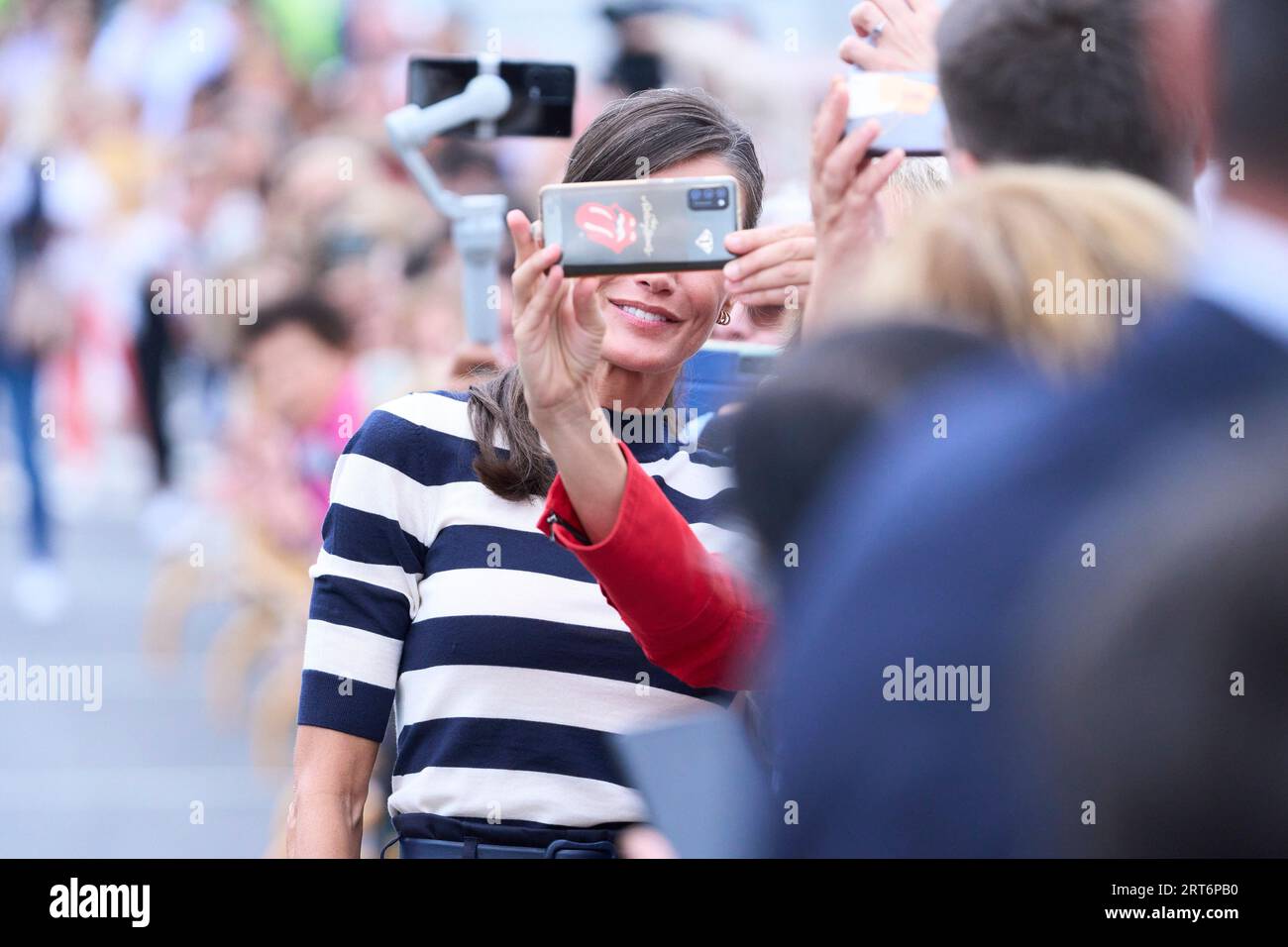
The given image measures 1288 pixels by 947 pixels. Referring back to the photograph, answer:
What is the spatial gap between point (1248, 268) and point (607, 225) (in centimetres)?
88

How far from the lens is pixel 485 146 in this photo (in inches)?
193

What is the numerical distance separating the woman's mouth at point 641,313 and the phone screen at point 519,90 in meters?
0.86

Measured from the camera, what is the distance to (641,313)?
76.1 inches

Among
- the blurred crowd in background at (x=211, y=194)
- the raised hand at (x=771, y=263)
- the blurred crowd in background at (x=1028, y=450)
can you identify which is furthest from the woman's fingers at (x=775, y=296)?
the blurred crowd in background at (x=211, y=194)

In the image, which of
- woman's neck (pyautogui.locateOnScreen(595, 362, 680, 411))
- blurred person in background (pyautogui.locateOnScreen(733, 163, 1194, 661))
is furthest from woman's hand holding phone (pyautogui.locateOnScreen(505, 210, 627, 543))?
blurred person in background (pyautogui.locateOnScreen(733, 163, 1194, 661))

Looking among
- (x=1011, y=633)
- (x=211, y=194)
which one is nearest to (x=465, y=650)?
(x=1011, y=633)

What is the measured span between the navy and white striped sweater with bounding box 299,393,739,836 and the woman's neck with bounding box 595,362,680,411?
8.1 inches

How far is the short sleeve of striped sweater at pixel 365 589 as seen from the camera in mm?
1768

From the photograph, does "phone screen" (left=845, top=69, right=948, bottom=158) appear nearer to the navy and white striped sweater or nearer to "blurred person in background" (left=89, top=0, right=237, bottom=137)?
the navy and white striped sweater

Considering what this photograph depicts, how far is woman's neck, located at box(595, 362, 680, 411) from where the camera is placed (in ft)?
6.41

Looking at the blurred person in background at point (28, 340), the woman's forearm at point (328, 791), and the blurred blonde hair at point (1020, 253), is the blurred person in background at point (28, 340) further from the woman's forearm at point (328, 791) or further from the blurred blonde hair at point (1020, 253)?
the blurred blonde hair at point (1020, 253)

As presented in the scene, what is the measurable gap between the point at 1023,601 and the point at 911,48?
1.13 meters

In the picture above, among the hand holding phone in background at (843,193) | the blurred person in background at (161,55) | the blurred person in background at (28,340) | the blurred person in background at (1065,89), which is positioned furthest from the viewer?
the blurred person in background at (161,55)
